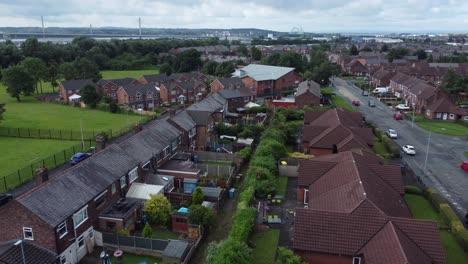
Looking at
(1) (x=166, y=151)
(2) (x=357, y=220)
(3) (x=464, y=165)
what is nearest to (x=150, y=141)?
(1) (x=166, y=151)

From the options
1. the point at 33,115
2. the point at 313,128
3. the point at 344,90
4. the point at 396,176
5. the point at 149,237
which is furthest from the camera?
the point at 344,90

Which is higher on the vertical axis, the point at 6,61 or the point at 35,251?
the point at 6,61

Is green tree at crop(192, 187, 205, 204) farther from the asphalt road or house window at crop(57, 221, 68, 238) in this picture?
the asphalt road

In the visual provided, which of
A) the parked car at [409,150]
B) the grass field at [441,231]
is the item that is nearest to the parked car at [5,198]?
the grass field at [441,231]

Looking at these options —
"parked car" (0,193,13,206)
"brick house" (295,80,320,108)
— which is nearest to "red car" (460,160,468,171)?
"brick house" (295,80,320,108)

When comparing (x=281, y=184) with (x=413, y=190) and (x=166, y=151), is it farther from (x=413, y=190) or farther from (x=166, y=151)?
(x=166, y=151)

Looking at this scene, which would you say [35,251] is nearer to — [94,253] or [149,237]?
[94,253]

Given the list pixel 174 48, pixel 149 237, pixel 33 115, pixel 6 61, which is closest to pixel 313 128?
pixel 149 237
